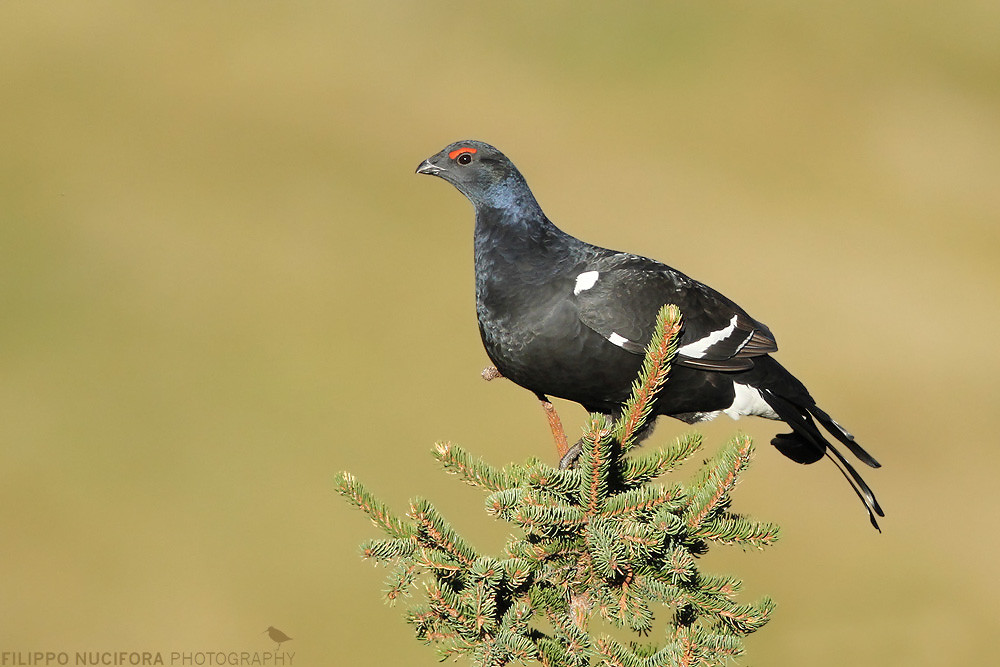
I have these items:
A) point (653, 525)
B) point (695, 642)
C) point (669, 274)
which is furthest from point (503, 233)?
point (695, 642)

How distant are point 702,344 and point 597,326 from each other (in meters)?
0.70

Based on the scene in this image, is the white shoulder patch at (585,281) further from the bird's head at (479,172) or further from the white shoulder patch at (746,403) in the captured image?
the white shoulder patch at (746,403)

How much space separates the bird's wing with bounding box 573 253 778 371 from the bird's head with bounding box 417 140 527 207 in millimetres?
801

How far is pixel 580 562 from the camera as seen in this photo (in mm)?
3621

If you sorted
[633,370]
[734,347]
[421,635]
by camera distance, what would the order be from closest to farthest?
[421,635] → [633,370] → [734,347]

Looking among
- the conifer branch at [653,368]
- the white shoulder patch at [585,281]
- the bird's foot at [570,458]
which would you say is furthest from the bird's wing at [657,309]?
the conifer branch at [653,368]

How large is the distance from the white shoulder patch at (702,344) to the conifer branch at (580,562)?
144cm

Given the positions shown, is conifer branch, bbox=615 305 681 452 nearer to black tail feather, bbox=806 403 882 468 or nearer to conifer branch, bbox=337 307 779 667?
conifer branch, bbox=337 307 779 667

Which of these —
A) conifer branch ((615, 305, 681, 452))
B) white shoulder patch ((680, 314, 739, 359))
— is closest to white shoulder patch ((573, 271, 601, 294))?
white shoulder patch ((680, 314, 739, 359))

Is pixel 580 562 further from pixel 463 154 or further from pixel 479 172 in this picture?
pixel 463 154

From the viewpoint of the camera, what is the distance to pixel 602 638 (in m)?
3.35

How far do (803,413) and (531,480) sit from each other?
104 inches

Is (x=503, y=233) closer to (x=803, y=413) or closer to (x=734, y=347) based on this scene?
(x=734, y=347)

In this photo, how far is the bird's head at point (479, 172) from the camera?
5613 millimetres
